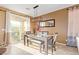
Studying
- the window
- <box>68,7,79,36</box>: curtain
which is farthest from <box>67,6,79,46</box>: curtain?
the window

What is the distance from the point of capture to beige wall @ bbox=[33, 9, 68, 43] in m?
2.07

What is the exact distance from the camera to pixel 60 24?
2146 mm

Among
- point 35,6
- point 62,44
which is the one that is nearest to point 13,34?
point 35,6

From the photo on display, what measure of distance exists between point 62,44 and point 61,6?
0.78 meters

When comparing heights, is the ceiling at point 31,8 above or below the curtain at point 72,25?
above

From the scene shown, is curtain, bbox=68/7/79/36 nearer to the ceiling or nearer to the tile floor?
the ceiling

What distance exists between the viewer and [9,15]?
2049 millimetres

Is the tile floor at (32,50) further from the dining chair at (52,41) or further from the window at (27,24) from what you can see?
the window at (27,24)

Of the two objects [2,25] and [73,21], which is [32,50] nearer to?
[2,25]

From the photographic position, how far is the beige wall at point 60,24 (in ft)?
6.79

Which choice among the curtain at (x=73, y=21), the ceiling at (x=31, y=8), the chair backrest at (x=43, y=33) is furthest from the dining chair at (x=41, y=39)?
the curtain at (x=73, y=21)
